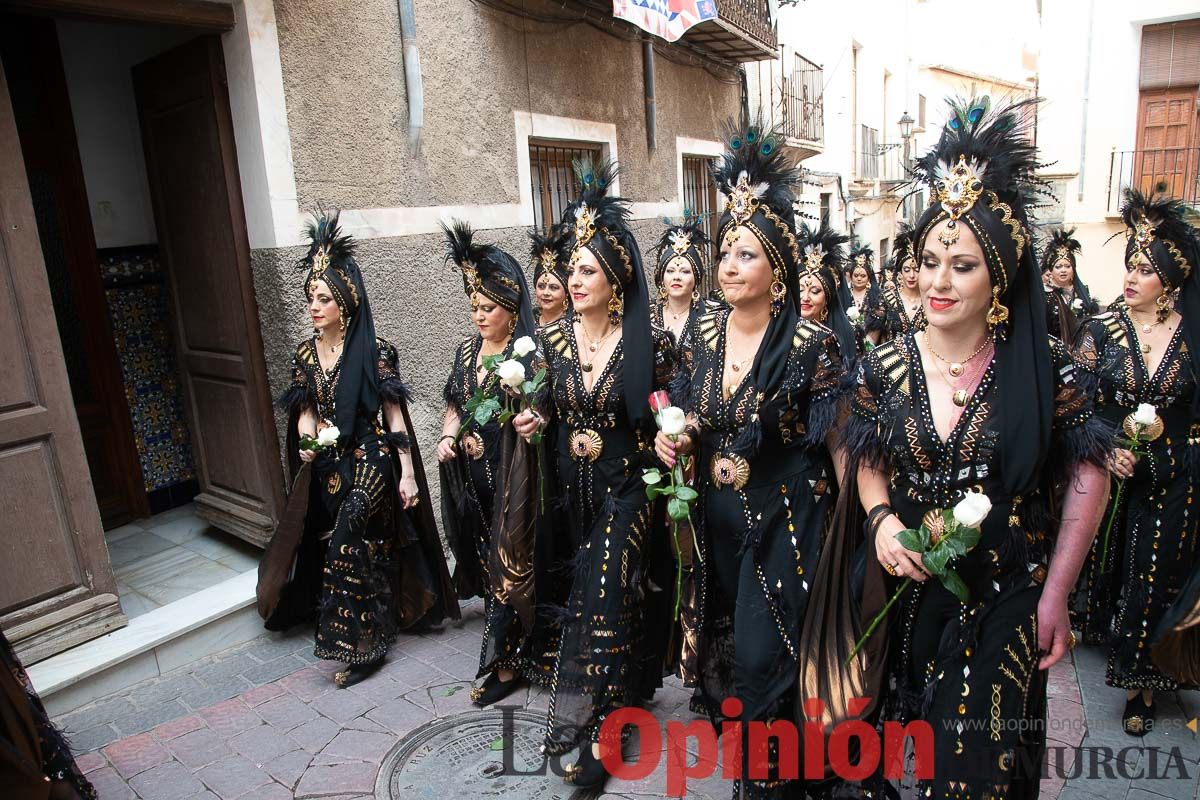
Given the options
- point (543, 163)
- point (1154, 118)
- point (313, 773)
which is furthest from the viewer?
point (1154, 118)

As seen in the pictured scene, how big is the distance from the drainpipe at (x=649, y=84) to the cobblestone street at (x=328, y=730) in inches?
251

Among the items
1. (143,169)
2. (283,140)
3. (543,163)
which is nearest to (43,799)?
(283,140)

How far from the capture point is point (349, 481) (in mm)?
4359

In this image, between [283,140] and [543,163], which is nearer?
[283,140]

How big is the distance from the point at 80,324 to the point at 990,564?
6.24 metres

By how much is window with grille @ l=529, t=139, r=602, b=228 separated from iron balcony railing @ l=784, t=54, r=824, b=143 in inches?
262

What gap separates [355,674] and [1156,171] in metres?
14.8

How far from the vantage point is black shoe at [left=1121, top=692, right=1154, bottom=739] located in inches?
141

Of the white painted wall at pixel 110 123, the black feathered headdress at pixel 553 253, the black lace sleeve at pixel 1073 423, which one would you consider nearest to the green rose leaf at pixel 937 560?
the black lace sleeve at pixel 1073 423

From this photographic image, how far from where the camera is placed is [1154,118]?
13.0 meters

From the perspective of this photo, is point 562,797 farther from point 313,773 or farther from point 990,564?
point 990,564

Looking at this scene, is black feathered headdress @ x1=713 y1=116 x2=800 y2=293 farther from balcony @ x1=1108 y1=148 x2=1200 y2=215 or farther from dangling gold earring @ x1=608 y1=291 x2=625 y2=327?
balcony @ x1=1108 y1=148 x2=1200 y2=215

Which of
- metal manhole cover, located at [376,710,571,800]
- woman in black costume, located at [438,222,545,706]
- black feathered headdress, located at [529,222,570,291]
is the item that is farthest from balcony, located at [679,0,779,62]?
metal manhole cover, located at [376,710,571,800]

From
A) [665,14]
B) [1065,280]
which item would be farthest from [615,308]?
[1065,280]
